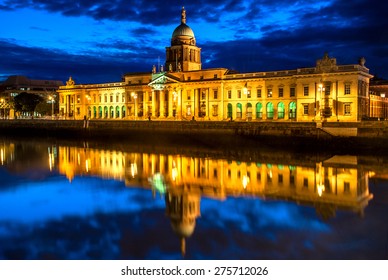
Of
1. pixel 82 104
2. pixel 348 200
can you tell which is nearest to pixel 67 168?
pixel 348 200

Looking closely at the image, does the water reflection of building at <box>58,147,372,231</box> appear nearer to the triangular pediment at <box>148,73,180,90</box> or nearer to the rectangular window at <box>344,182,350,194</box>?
the rectangular window at <box>344,182,350,194</box>

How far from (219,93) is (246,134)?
1113 inches

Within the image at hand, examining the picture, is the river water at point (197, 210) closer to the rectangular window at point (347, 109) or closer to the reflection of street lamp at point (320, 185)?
the reflection of street lamp at point (320, 185)

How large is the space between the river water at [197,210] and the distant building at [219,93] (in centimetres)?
2766

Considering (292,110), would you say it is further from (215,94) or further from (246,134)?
(246,134)

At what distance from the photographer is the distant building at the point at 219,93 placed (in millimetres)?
69438

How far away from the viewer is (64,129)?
87812mm

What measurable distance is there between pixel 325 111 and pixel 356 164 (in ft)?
98.4

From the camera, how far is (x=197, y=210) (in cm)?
2402

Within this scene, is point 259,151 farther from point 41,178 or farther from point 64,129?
point 64,129

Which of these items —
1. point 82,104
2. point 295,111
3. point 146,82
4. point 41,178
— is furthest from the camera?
point 82,104

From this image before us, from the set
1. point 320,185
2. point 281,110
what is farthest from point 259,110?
point 320,185

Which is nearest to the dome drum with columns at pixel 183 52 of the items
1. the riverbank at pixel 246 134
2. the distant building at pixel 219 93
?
the distant building at pixel 219 93

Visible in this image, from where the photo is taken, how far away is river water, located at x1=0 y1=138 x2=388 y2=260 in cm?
1789
